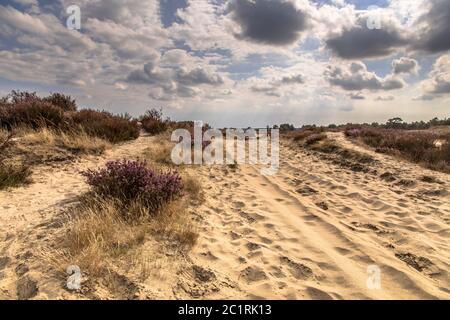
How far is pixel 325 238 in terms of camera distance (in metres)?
5.11

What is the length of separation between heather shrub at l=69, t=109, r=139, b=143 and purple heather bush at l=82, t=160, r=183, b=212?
4841 millimetres

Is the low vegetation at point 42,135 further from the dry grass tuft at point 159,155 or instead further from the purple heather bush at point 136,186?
the purple heather bush at point 136,186

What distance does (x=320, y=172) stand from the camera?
10375 millimetres

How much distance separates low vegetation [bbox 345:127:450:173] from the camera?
11.2 meters

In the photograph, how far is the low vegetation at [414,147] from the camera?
1116 centimetres

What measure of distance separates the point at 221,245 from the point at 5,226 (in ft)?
9.84

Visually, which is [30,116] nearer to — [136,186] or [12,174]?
[12,174]

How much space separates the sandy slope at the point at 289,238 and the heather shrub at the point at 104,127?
90.8 inches

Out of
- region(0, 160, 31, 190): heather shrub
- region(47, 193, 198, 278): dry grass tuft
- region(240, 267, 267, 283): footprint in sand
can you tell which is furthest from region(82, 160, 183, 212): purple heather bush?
region(240, 267, 267, 283): footprint in sand

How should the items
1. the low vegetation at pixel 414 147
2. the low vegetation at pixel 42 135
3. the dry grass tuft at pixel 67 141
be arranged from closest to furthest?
Answer: 1. the low vegetation at pixel 42 135
2. the dry grass tuft at pixel 67 141
3. the low vegetation at pixel 414 147

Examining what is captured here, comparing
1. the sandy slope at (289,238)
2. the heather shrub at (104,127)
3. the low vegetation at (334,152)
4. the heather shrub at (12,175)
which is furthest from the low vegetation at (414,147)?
the heather shrub at (12,175)

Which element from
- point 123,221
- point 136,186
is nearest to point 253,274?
point 123,221

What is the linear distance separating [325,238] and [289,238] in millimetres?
575

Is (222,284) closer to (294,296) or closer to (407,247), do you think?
(294,296)
